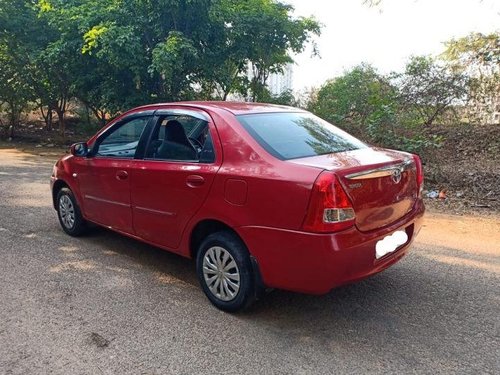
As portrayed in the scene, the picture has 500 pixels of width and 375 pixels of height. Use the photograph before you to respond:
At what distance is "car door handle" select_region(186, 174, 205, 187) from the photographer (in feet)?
11.5

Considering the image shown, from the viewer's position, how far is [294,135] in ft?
12.0

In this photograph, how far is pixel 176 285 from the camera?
398cm

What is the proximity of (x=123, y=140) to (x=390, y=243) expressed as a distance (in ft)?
9.06

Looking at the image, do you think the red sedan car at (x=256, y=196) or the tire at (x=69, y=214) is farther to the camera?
the tire at (x=69, y=214)

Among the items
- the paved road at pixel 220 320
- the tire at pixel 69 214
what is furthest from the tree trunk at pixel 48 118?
the paved road at pixel 220 320

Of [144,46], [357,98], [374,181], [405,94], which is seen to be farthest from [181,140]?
[144,46]

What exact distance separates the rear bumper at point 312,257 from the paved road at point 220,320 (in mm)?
434

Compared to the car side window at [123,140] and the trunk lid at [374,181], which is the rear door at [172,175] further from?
the trunk lid at [374,181]

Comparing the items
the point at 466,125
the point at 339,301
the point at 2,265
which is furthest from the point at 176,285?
the point at 466,125

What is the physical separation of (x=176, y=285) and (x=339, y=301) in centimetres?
142

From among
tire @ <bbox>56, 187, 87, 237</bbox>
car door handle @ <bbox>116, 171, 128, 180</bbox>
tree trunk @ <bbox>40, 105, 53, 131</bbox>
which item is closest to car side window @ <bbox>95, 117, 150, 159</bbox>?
car door handle @ <bbox>116, 171, 128, 180</bbox>

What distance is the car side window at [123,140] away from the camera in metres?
4.27

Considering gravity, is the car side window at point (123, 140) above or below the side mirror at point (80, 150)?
above

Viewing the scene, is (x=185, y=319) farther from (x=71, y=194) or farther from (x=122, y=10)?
(x=122, y=10)
